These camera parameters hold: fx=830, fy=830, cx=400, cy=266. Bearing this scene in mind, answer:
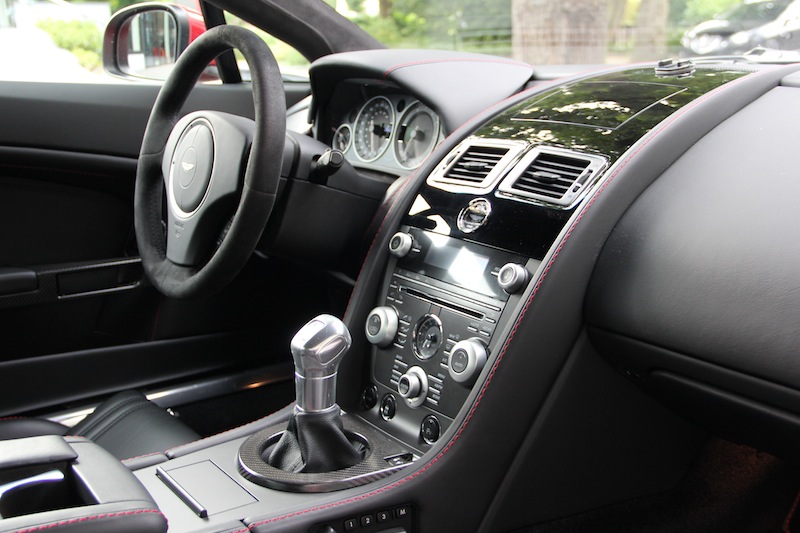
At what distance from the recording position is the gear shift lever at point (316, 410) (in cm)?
124

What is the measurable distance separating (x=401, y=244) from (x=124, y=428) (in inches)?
27.1

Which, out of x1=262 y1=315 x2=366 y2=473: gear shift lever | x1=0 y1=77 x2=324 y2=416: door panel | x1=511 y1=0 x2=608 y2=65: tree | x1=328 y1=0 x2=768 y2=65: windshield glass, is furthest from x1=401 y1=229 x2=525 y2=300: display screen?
x1=511 y1=0 x2=608 y2=65: tree

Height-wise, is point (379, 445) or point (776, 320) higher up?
point (776, 320)

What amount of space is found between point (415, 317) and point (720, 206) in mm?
568

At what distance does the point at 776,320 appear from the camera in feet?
3.57

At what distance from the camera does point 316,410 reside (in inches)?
51.2

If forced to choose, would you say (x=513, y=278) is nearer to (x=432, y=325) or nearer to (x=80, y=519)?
(x=432, y=325)

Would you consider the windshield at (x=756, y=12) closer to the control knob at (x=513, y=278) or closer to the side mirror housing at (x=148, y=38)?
the control knob at (x=513, y=278)

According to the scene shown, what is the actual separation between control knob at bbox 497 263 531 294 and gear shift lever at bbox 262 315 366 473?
0.26 metres

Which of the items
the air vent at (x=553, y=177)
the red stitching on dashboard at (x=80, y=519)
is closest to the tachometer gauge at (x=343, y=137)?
the air vent at (x=553, y=177)

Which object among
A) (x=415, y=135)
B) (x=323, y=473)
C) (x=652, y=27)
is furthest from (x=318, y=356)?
(x=652, y=27)

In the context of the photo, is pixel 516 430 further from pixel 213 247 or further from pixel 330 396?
pixel 213 247

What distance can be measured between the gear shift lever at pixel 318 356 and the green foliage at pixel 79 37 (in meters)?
1.47

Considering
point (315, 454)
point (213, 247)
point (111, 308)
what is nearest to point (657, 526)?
point (315, 454)
